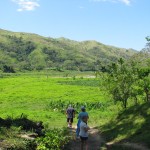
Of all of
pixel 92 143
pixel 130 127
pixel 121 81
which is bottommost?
pixel 92 143

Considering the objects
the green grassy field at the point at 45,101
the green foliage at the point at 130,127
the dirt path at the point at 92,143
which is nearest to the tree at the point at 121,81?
the green grassy field at the point at 45,101

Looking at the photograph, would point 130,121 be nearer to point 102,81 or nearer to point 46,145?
point 46,145

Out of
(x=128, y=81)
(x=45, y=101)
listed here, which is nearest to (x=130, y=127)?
(x=128, y=81)

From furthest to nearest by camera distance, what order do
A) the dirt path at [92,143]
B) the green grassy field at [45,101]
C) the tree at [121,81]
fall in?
the green grassy field at [45,101]
the tree at [121,81]
the dirt path at [92,143]

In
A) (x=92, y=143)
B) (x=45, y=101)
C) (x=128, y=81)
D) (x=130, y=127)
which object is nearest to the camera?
(x=92, y=143)

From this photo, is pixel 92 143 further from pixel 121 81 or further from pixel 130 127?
pixel 121 81

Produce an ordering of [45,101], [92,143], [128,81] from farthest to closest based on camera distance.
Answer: [45,101] → [128,81] → [92,143]

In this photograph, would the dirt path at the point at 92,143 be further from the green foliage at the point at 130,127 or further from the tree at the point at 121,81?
the tree at the point at 121,81

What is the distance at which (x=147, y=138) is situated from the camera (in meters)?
19.1

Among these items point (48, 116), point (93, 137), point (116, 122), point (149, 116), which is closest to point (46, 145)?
point (93, 137)

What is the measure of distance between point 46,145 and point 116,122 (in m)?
11.6

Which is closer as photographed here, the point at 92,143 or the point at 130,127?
the point at 92,143

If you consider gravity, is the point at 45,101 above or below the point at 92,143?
below

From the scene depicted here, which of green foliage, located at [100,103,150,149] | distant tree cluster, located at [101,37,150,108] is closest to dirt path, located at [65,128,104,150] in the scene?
green foliage, located at [100,103,150,149]
